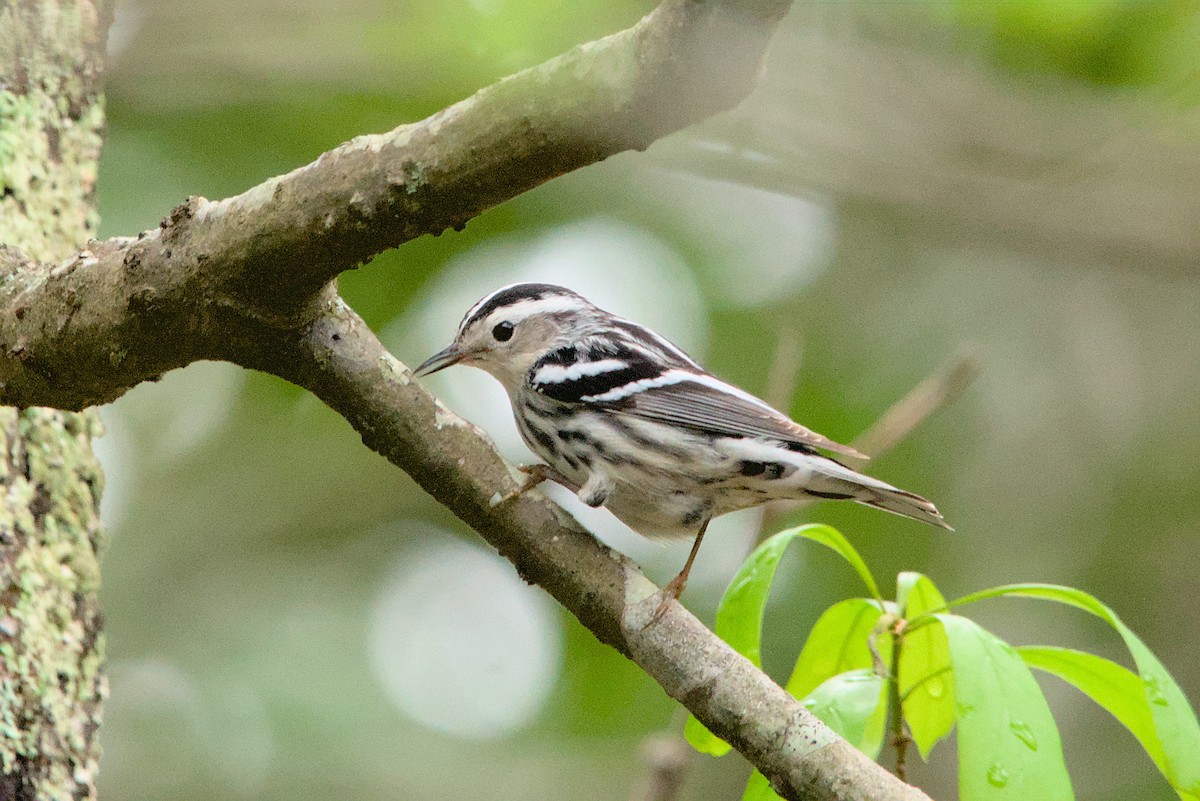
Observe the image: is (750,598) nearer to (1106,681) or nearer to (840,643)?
(840,643)

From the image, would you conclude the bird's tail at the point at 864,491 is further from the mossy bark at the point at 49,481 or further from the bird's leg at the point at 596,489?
the mossy bark at the point at 49,481

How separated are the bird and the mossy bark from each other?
1.00 metres

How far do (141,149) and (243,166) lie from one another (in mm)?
444

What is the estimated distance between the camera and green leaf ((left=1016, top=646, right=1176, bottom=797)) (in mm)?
2109

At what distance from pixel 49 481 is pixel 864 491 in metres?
2.09

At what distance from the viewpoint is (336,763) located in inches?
251

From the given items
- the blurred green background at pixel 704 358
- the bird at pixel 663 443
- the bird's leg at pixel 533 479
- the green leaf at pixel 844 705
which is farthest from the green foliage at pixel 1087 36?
the green leaf at pixel 844 705

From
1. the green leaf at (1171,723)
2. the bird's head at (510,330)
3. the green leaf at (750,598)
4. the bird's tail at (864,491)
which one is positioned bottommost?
the green leaf at (1171,723)

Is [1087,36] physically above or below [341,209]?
above

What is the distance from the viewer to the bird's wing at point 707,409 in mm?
3328

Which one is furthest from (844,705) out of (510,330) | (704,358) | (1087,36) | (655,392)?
(704,358)

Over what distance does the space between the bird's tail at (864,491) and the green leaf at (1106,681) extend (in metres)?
0.88

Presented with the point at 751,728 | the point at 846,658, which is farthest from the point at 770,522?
the point at 751,728

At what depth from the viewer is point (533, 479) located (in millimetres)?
2580
